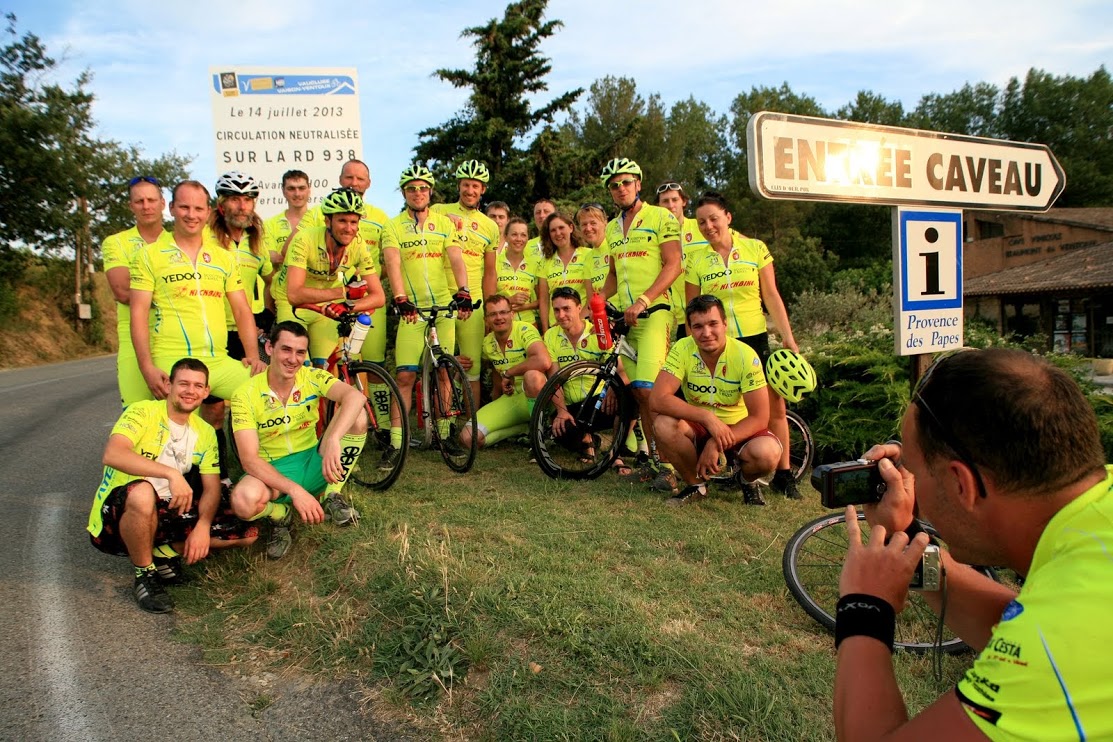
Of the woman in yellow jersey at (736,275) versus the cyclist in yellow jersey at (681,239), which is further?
the cyclist in yellow jersey at (681,239)

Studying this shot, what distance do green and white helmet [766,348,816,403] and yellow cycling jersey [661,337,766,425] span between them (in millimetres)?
93

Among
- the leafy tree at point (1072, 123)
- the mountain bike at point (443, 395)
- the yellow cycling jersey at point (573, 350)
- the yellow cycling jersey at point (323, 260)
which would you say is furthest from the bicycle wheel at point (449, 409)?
the leafy tree at point (1072, 123)

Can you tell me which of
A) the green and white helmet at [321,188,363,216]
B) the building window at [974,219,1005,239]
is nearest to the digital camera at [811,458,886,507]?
the green and white helmet at [321,188,363,216]

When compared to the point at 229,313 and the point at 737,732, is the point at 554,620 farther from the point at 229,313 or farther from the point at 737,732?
the point at 229,313

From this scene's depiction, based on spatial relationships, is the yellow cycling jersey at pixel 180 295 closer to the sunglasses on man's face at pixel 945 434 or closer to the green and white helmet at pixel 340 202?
the green and white helmet at pixel 340 202

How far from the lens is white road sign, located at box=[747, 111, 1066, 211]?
3367 millimetres

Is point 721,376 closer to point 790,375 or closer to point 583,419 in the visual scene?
point 790,375

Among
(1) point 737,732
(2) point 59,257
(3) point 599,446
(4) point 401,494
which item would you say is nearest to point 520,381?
(3) point 599,446

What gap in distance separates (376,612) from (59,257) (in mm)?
32657

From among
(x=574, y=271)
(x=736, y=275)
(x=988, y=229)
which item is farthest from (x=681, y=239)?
(x=988, y=229)

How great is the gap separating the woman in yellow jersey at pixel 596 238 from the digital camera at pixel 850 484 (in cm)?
499

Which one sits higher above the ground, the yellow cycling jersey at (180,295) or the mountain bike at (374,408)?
the yellow cycling jersey at (180,295)

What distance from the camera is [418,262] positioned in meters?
6.97

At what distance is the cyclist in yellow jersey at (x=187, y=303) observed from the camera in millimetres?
4910
